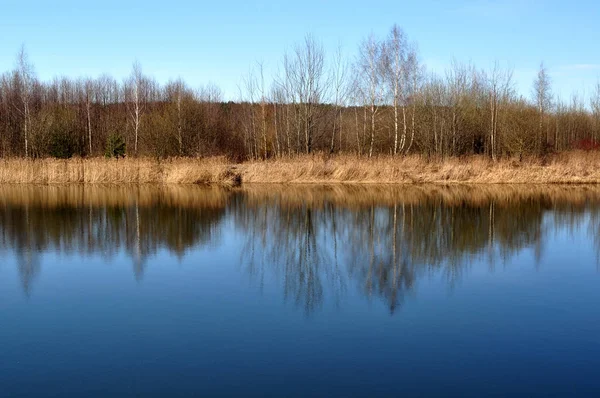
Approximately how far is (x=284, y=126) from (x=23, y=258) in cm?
2508

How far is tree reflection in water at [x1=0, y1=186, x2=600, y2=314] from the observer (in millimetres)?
8773

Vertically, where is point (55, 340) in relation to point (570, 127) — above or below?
below

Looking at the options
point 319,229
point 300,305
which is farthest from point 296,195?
point 300,305

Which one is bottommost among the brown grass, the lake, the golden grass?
the lake

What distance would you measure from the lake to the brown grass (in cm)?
995

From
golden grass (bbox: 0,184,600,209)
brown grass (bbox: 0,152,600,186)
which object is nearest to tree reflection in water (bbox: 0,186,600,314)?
golden grass (bbox: 0,184,600,209)

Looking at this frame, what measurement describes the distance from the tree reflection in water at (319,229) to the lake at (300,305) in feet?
0.22

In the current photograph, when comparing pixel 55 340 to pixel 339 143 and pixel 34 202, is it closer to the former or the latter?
pixel 34 202

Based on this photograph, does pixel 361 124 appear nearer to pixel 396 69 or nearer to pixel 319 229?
pixel 396 69

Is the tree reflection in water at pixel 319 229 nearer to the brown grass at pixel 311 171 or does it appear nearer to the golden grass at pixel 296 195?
the golden grass at pixel 296 195

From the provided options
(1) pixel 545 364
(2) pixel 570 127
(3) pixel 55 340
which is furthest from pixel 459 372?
(2) pixel 570 127

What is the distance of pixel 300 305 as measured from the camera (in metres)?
7.05

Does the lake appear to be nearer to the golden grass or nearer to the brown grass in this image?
the golden grass

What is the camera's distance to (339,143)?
34.3 m
